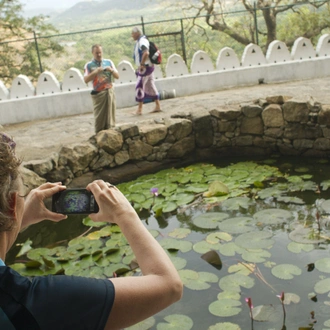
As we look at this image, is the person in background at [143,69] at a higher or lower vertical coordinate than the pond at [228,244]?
higher

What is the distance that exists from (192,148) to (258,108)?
3.42ft

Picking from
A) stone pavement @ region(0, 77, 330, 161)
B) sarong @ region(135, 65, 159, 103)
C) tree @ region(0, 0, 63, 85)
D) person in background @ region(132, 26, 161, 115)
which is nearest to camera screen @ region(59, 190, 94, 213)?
stone pavement @ region(0, 77, 330, 161)

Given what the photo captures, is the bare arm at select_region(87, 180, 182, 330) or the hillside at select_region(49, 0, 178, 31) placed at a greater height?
the hillside at select_region(49, 0, 178, 31)

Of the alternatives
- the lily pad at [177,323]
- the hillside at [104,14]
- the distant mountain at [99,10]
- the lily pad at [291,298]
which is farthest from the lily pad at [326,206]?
the distant mountain at [99,10]

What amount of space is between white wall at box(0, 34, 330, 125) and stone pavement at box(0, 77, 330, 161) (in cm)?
37

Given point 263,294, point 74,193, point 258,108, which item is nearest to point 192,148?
point 258,108

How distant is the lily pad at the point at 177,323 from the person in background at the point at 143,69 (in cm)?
472

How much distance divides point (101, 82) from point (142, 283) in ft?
17.1

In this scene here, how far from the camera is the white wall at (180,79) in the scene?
8.95 meters

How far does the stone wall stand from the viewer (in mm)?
5895

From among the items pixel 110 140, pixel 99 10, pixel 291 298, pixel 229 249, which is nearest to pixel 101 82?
pixel 110 140

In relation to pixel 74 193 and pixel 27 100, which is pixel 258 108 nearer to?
pixel 27 100

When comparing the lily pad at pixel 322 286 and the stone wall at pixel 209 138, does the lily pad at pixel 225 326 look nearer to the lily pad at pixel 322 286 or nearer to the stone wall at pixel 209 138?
the lily pad at pixel 322 286

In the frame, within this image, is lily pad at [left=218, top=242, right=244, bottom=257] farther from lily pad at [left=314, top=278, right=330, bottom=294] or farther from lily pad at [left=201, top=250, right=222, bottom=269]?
lily pad at [left=314, top=278, right=330, bottom=294]
